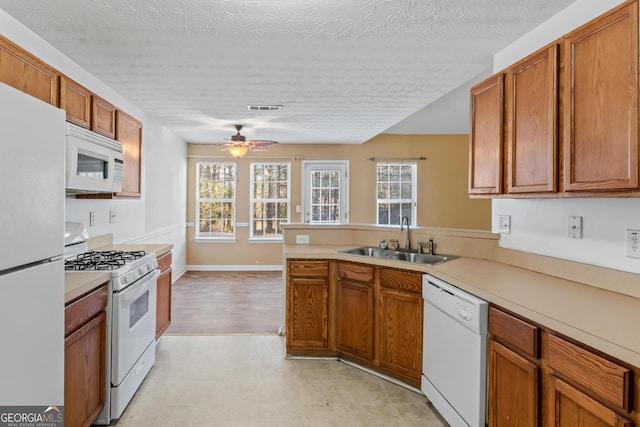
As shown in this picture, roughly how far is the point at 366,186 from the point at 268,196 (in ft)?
5.94

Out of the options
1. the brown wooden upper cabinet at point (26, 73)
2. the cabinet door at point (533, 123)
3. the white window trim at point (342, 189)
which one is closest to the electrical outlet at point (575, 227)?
the cabinet door at point (533, 123)

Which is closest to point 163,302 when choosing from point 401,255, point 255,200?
point 401,255

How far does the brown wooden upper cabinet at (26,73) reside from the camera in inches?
63.7

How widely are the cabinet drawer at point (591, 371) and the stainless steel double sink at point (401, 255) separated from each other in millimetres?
1334

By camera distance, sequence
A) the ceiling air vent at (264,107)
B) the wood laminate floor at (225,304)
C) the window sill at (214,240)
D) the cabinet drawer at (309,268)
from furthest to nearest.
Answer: the window sill at (214,240) → the ceiling air vent at (264,107) → the wood laminate floor at (225,304) → the cabinet drawer at (309,268)

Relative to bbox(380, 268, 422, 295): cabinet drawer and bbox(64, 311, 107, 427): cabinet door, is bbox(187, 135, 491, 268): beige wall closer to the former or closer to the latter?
bbox(380, 268, 422, 295): cabinet drawer

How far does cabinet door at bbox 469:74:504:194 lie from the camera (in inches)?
81.4

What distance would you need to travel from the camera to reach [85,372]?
5.77ft

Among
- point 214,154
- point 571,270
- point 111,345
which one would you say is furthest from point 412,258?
point 214,154

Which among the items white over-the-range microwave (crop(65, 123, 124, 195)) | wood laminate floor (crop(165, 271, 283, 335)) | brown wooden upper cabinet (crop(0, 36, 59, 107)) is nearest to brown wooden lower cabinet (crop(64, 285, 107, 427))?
white over-the-range microwave (crop(65, 123, 124, 195))

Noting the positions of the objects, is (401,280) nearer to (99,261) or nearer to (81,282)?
(81,282)

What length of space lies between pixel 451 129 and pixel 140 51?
498 cm

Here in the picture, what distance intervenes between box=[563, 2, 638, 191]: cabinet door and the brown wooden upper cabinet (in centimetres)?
258

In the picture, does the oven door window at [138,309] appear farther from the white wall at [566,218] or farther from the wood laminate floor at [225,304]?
the white wall at [566,218]
